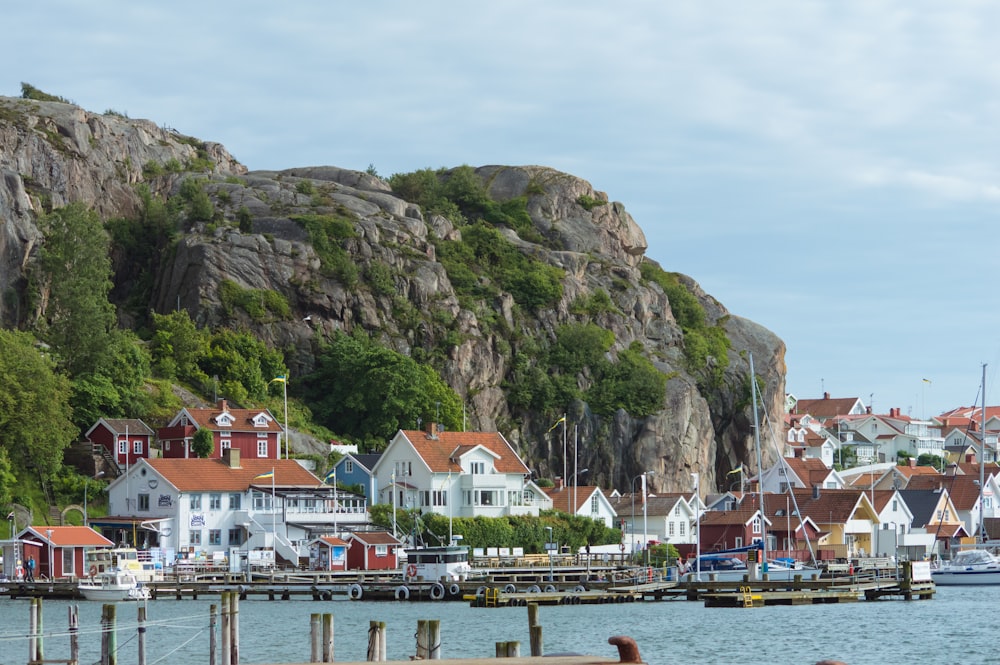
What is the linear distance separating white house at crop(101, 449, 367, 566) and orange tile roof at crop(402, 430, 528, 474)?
833 cm

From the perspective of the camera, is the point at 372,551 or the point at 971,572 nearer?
the point at 372,551

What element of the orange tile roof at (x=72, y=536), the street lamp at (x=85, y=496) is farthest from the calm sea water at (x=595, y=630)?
the street lamp at (x=85, y=496)

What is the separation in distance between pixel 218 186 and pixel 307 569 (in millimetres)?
56654

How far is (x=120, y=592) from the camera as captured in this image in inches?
3000

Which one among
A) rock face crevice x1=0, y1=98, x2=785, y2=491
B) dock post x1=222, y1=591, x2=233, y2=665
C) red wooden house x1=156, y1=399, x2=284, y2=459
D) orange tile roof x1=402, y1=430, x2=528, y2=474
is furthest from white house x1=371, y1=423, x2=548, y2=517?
dock post x1=222, y1=591, x2=233, y2=665

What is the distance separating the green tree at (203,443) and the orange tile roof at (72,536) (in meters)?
16.3

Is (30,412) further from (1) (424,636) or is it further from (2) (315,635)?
(1) (424,636)

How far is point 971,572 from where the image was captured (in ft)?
305

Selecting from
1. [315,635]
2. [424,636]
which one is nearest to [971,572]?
[315,635]

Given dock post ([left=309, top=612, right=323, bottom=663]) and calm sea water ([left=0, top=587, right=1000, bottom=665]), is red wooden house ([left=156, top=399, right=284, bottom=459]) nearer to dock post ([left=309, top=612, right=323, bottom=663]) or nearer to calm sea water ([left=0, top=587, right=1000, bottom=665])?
calm sea water ([left=0, top=587, right=1000, bottom=665])

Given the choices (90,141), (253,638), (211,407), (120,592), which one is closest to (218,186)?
(90,141)

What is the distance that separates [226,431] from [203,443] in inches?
123

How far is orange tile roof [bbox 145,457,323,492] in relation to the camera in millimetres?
93375

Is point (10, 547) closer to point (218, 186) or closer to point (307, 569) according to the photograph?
point (307, 569)
